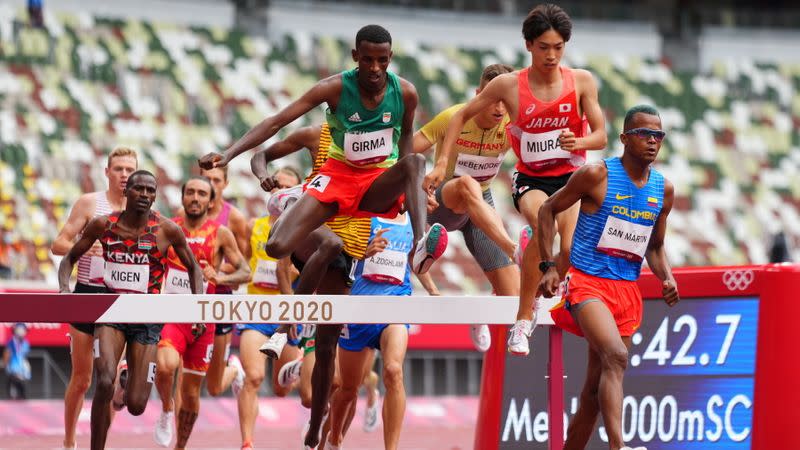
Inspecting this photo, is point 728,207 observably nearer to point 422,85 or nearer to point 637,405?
point 422,85

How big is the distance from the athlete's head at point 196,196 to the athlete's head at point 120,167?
935 mm

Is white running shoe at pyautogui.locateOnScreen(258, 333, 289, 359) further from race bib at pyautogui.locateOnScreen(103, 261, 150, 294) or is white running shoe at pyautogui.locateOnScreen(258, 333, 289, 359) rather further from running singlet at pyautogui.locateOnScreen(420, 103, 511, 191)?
running singlet at pyautogui.locateOnScreen(420, 103, 511, 191)

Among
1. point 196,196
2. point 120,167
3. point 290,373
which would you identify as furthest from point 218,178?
point 290,373

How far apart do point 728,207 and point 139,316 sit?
27.2 meters

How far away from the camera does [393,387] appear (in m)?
9.80

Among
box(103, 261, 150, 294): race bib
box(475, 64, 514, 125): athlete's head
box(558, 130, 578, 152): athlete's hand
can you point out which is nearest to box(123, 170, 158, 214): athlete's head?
box(103, 261, 150, 294): race bib

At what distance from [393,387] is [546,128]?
2268mm

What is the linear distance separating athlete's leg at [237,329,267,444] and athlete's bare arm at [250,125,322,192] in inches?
80.3

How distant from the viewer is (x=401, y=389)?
988cm

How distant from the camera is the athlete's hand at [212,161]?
8250 millimetres

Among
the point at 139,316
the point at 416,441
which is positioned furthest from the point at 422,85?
the point at 139,316

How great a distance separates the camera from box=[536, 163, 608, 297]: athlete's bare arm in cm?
799

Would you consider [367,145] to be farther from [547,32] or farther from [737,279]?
[737,279]

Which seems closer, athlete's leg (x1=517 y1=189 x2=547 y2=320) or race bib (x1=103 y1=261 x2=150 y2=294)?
athlete's leg (x1=517 y1=189 x2=547 y2=320)
